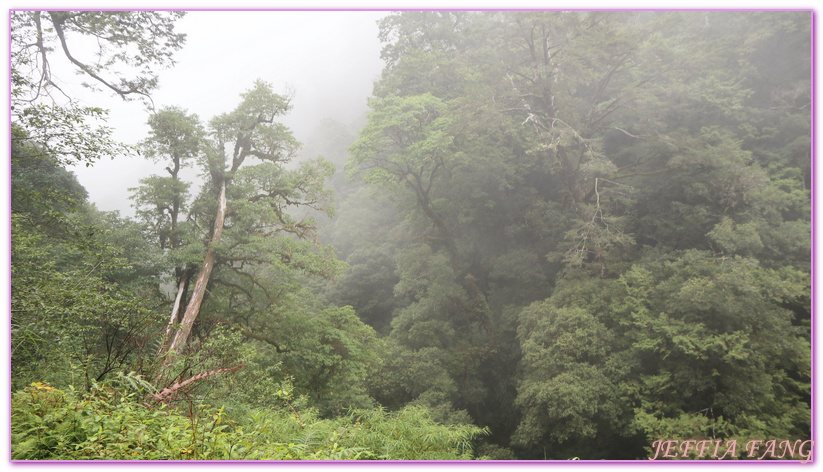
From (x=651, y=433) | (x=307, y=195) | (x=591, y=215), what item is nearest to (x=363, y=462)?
(x=651, y=433)

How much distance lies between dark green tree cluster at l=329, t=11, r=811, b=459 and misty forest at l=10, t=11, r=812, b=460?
0.08 m

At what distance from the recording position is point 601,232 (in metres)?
9.19

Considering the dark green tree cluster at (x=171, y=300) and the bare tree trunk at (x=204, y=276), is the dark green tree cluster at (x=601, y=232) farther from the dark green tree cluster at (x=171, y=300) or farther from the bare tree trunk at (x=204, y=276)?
the bare tree trunk at (x=204, y=276)

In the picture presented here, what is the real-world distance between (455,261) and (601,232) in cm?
587

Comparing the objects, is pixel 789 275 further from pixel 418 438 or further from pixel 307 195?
pixel 307 195

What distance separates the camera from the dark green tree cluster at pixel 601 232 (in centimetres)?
662

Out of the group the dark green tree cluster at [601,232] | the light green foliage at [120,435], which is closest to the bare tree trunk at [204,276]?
the dark green tree cluster at [601,232]

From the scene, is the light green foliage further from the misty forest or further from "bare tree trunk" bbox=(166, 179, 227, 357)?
"bare tree trunk" bbox=(166, 179, 227, 357)

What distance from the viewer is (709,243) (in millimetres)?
8461

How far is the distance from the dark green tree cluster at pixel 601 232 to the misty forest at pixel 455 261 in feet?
0.28

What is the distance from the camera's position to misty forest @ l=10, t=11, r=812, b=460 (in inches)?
141

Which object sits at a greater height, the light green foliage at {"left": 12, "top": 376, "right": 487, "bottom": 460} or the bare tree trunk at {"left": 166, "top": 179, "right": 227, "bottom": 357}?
the bare tree trunk at {"left": 166, "top": 179, "right": 227, "bottom": 357}

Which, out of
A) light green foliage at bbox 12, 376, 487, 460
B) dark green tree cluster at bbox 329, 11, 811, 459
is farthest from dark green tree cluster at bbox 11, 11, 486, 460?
dark green tree cluster at bbox 329, 11, 811, 459

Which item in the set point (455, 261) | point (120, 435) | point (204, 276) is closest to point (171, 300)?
point (204, 276)
